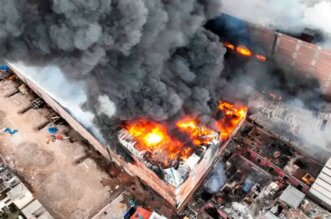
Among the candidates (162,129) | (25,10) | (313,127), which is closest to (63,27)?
(25,10)

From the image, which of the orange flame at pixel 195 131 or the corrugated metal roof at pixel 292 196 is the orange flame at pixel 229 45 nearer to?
the orange flame at pixel 195 131

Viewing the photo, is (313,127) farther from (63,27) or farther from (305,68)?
(63,27)

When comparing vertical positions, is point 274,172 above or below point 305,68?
below

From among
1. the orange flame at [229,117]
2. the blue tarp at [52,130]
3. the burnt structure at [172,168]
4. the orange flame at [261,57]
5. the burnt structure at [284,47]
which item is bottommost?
the blue tarp at [52,130]

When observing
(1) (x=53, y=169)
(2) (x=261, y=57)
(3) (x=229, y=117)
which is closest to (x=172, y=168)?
(3) (x=229, y=117)

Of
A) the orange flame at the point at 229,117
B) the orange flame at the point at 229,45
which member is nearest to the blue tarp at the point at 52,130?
the orange flame at the point at 229,117

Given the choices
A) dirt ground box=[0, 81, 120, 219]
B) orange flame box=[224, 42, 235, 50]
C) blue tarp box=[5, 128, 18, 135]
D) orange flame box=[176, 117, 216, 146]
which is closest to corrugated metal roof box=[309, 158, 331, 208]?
orange flame box=[176, 117, 216, 146]

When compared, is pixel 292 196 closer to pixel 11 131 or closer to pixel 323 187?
pixel 323 187
